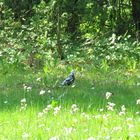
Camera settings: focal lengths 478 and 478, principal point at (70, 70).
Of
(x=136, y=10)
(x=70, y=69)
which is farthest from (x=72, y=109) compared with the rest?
(x=136, y=10)

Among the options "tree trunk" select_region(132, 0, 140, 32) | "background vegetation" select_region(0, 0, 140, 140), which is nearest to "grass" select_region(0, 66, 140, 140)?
"background vegetation" select_region(0, 0, 140, 140)

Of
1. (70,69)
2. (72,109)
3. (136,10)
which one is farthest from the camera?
(136,10)

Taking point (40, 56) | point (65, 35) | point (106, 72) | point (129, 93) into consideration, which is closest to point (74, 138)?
point (129, 93)

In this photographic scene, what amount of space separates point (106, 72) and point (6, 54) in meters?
3.63

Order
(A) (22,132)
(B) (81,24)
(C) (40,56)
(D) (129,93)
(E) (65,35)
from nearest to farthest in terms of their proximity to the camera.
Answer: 1. (A) (22,132)
2. (D) (129,93)
3. (C) (40,56)
4. (E) (65,35)
5. (B) (81,24)

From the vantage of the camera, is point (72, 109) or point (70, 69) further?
point (70, 69)

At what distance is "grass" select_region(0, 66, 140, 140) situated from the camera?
403cm

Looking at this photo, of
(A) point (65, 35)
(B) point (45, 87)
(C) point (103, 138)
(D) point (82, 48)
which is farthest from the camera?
(A) point (65, 35)

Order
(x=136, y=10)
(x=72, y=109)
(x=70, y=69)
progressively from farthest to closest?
(x=136, y=10), (x=70, y=69), (x=72, y=109)

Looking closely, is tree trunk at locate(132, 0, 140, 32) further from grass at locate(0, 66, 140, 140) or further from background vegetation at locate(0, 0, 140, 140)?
grass at locate(0, 66, 140, 140)

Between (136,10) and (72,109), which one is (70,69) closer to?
(72,109)

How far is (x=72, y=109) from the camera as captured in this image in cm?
476

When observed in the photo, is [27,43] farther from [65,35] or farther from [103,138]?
[103,138]

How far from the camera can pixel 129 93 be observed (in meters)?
7.01
